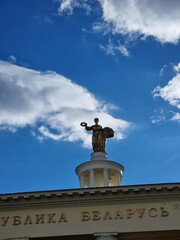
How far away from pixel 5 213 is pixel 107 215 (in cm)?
554

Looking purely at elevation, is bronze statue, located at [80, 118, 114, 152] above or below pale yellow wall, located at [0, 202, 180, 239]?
above

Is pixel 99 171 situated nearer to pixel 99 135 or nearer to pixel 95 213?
pixel 99 135

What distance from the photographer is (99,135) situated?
31.5m

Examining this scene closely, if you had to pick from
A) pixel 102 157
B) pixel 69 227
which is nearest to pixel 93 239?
pixel 69 227

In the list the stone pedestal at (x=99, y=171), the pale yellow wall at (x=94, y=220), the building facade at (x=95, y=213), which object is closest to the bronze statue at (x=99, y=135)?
the stone pedestal at (x=99, y=171)

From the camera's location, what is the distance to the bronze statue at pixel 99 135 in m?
31.5

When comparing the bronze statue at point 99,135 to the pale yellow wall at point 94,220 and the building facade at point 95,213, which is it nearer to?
the building facade at point 95,213

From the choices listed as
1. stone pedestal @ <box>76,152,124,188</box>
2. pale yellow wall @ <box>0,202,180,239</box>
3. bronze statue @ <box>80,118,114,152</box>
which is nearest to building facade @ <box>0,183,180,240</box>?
pale yellow wall @ <box>0,202,180,239</box>

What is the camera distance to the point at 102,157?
31422 mm

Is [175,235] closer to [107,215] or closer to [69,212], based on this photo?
[107,215]

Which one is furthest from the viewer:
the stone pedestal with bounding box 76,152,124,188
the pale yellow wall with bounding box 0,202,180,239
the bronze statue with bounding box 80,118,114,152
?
the bronze statue with bounding box 80,118,114,152

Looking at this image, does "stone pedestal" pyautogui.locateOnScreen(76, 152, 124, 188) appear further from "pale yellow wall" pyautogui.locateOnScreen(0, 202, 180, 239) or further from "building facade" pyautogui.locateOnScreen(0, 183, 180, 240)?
"pale yellow wall" pyautogui.locateOnScreen(0, 202, 180, 239)

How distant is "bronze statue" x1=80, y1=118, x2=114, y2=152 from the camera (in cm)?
3145

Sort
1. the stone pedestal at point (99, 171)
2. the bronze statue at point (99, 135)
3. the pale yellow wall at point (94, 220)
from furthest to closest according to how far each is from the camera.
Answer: the bronze statue at point (99, 135) → the stone pedestal at point (99, 171) → the pale yellow wall at point (94, 220)
